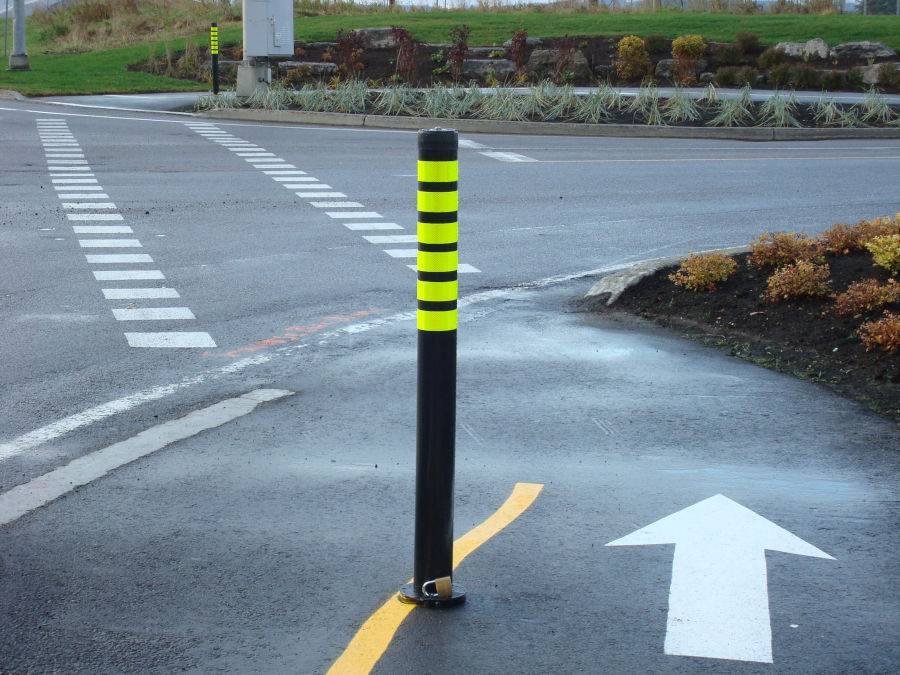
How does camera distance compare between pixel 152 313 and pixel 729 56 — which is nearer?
pixel 152 313

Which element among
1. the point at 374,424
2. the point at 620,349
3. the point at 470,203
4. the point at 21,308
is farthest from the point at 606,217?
the point at 374,424

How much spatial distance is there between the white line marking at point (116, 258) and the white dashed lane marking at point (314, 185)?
247 centimetres

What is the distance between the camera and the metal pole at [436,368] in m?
4.50

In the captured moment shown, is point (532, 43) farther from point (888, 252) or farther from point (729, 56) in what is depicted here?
point (888, 252)

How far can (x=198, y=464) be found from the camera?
20.9 feet

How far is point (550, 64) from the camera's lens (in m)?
36.6

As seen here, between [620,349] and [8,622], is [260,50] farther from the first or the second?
[8,622]

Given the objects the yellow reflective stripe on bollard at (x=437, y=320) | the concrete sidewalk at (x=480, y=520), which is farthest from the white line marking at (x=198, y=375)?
the yellow reflective stripe on bollard at (x=437, y=320)

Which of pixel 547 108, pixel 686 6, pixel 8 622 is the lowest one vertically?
pixel 8 622

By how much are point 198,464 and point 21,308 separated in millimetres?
4269

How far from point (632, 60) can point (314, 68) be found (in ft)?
30.6

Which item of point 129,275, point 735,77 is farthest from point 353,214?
point 735,77

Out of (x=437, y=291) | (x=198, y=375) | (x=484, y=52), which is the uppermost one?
(x=484, y=52)

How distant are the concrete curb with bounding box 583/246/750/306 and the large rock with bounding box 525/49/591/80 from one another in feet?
83.7
